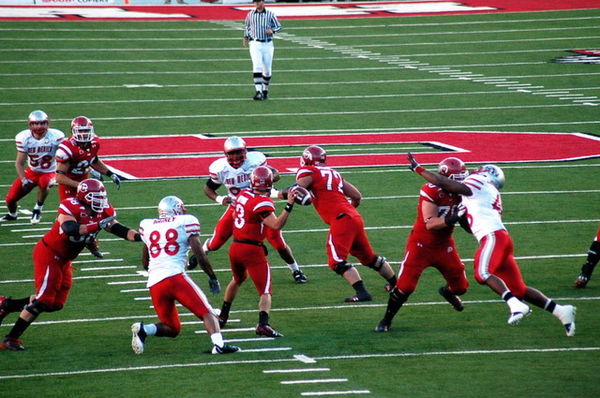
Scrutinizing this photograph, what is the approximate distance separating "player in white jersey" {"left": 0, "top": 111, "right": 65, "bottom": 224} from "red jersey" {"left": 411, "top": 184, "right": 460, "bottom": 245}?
617cm

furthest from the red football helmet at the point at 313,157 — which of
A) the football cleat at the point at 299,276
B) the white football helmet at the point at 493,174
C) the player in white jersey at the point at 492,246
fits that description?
the white football helmet at the point at 493,174

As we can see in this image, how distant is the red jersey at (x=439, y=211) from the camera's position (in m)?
10.3

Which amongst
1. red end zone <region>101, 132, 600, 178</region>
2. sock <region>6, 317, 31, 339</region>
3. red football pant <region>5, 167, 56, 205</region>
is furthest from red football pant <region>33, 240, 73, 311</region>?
red end zone <region>101, 132, 600, 178</region>

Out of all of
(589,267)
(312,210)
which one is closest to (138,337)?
(589,267)

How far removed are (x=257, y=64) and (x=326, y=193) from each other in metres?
11.9

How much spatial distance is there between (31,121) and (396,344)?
22.6ft

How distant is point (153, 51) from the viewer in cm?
2902

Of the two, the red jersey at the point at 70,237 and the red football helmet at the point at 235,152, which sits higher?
the red football helmet at the point at 235,152

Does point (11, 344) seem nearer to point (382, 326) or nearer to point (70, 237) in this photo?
point (70, 237)

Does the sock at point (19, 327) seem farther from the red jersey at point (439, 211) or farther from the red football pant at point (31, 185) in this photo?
the red football pant at point (31, 185)

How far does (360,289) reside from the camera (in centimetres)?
1134

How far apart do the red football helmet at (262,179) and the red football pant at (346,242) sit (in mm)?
1173

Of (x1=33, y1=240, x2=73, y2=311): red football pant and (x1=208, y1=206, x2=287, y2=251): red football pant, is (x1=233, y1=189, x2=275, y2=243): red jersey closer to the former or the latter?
(x1=208, y1=206, x2=287, y2=251): red football pant

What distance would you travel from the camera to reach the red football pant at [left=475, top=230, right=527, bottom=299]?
33.0 feet
